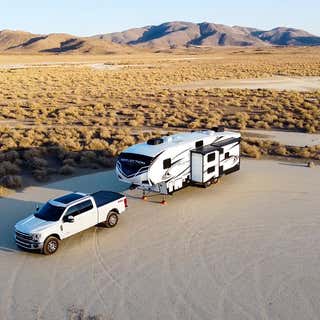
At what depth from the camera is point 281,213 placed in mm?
17406

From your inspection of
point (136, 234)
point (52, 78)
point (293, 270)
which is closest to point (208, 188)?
point (136, 234)

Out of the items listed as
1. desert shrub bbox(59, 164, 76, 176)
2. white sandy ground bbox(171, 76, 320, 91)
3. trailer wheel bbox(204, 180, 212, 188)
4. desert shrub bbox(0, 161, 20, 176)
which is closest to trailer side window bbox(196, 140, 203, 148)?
trailer wheel bbox(204, 180, 212, 188)

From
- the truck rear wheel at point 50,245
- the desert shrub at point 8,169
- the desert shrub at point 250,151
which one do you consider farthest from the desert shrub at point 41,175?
the desert shrub at point 250,151

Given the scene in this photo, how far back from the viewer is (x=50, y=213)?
572 inches

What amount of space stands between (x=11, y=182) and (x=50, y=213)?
701cm

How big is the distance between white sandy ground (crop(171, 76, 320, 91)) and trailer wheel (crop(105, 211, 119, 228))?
159 feet

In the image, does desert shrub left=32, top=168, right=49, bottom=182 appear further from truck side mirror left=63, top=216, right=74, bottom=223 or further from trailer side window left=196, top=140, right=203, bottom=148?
truck side mirror left=63, top=216, right=74, bottom=223

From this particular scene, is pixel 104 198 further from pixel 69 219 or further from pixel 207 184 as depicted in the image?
pixel 207 184

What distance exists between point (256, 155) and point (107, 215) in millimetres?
12717

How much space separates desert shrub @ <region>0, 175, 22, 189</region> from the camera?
20.7 meters

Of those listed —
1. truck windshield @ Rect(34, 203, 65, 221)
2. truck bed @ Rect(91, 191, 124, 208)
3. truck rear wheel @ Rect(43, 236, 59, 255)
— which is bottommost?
truck rear wheel @ Rect(43, 236, 59, 255)

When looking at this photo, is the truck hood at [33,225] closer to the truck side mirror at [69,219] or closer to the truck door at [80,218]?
the truck side mirror at [69,219]

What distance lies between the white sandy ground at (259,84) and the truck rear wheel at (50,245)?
50.9 meters

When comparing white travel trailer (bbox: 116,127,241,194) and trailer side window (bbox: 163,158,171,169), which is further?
trailer side window (bbox: 163,158,171,169)
